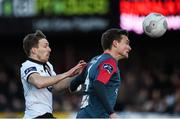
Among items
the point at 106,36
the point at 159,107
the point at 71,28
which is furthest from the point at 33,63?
the point at 71,28

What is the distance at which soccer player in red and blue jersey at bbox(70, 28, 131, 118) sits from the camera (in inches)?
311

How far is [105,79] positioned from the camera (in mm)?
7922

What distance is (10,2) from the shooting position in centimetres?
1543

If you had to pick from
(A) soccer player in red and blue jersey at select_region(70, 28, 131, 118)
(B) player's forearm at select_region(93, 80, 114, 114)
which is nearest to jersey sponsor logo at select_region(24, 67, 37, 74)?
(A) soccer player in red and blue jersey at select_region(70, 28, 131, 118)

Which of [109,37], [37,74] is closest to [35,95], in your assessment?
[37,74]

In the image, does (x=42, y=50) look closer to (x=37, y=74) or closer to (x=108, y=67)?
(x=37, y=74)

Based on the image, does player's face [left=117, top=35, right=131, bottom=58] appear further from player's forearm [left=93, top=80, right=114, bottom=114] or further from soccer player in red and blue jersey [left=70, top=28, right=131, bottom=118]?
player's forearm [left=93, top=80, right=114, bottom=114]

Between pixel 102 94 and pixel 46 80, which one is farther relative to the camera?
pixel 46 80

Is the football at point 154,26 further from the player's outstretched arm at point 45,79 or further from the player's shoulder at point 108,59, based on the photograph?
the player's outstretched arm at point 45,79

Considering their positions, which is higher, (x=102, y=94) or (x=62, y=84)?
(x=102, y=94)

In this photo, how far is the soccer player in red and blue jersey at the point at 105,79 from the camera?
25.9 ft

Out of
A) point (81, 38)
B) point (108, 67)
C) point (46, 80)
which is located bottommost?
point (81, 38)

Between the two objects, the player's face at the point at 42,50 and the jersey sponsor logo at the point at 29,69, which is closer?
the jersey sponsor logo at the point at 29,69

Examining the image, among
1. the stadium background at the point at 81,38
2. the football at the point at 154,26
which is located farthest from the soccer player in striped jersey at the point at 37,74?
the stadium background at the point at 81,38
